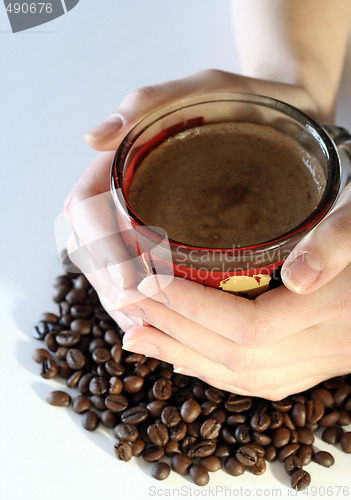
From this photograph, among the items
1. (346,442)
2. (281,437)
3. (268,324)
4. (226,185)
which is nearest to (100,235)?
(226,185)

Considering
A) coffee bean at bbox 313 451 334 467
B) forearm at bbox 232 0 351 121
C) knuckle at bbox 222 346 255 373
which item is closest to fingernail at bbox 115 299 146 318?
knuckle at bbox 222 346 255 373

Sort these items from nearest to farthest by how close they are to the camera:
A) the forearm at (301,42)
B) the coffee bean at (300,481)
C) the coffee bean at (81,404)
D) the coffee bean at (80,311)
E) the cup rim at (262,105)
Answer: the cup rim at (262,105), the coffee bean at (300,481), the coffee bean at (81,404), the coffee bean at (80,311), the forearm at (301,42)

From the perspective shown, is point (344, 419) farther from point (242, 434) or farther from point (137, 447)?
point (137, 447)

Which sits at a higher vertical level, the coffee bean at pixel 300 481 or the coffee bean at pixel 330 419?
the coffee bean at pixel 330 419

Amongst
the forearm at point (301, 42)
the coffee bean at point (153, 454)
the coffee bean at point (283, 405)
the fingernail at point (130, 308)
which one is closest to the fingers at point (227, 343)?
the fingernail at point (130, 308)

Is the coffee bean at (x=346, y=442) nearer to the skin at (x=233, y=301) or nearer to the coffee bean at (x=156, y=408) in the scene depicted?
the skin at (x=233, y=301)

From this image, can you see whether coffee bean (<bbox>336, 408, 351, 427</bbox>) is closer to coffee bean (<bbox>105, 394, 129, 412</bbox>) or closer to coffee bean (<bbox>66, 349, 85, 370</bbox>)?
coffee bean (<bbox>105, 394, 129, 412</bbox>)
